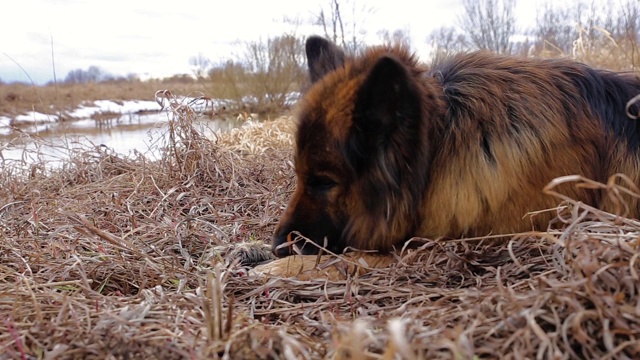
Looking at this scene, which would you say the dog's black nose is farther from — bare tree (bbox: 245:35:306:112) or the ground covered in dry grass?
bare tree (bbox: 245:35:306:112)

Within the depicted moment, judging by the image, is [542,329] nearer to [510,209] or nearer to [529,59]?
[510,209]

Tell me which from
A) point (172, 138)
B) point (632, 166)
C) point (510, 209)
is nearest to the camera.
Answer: point (510, 209)

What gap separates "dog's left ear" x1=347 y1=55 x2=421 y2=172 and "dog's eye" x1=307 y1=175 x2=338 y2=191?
0.20 meters

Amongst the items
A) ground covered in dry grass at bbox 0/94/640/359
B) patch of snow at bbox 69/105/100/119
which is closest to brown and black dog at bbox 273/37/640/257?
ground covered in dry grass at bbox 0/94/640/359

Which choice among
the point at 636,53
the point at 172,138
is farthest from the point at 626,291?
the point at 636,53

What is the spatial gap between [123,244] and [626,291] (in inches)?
91.1

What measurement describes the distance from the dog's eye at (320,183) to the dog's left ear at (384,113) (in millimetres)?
196

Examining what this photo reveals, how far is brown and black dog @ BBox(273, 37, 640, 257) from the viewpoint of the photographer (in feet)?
8.14

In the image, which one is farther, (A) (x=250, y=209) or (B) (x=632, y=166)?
(A) (x=250, y=209)

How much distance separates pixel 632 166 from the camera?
2742mm

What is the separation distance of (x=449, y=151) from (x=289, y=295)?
1.13 meters

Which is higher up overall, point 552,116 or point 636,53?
point 636,53

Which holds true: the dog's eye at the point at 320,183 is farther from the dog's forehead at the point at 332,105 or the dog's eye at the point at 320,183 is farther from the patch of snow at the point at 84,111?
the patch of snow at the point at 84,111

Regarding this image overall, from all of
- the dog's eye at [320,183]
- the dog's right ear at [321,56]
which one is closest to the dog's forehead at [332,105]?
the dog's eye at [320,183]
